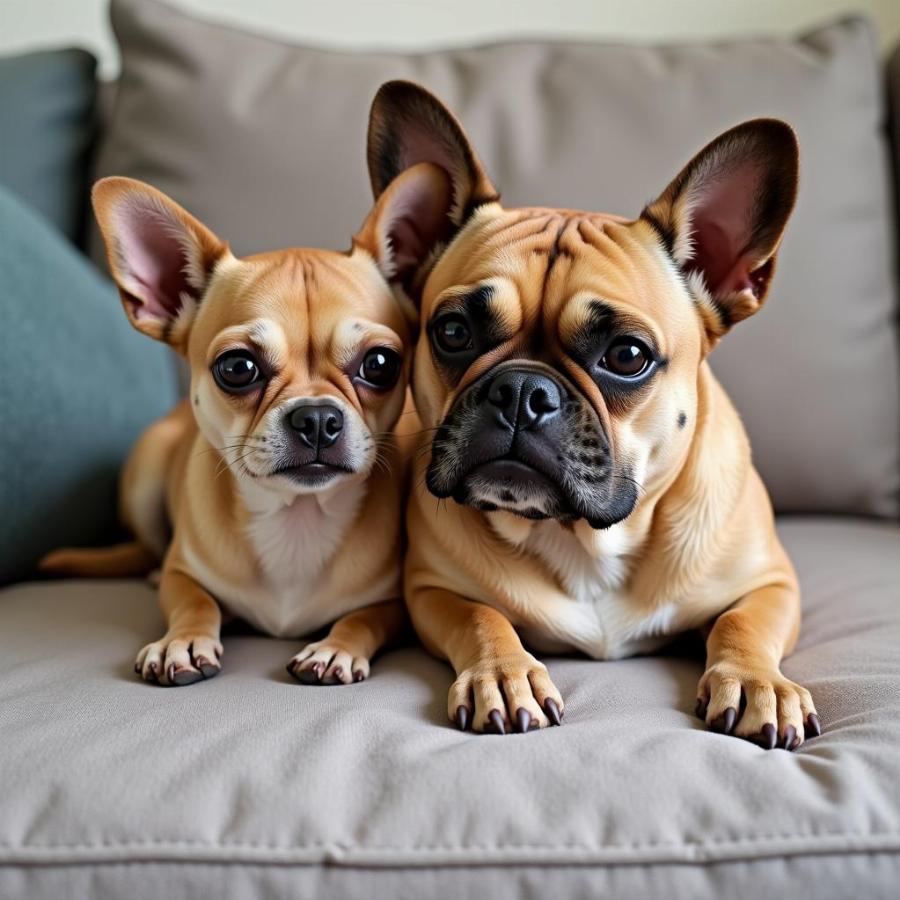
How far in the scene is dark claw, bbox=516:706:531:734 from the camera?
83cm

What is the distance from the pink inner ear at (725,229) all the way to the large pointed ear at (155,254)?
1.86 ft

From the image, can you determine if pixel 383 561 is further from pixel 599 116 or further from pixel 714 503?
pixel 599 116

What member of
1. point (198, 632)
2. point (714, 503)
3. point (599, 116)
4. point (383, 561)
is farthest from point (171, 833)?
point (599, 116)

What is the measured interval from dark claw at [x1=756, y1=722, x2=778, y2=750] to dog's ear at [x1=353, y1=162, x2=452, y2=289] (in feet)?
2.23

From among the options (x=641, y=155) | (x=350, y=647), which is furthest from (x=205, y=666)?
(x=641, y=155)

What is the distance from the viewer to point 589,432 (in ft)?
3.04

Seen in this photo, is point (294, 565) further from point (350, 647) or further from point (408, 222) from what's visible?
point (408, 222)

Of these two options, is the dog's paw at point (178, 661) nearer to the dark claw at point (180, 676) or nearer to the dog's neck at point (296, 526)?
the dark claw at point (180, 676)

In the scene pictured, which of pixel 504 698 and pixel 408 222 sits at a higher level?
pixel 408 222

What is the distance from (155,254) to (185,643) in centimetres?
48

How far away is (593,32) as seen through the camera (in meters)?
2.14

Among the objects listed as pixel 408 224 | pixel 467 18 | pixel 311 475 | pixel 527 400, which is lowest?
pixel 311 475

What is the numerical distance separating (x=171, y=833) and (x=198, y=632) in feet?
1.20

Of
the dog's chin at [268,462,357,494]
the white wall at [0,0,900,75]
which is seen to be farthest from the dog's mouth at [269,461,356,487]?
the white wall at [0,0,900,75]
